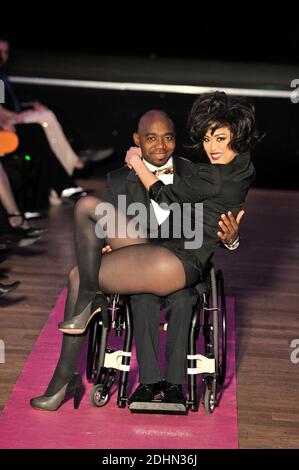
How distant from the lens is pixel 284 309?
213 inches

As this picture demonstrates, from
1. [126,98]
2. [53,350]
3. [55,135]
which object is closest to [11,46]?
[126,98]

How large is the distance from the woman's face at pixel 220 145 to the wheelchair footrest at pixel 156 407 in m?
0.94

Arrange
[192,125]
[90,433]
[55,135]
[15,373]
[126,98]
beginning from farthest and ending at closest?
[126,98]
[55,135]
[15,373]
[192,125]
[90,433]

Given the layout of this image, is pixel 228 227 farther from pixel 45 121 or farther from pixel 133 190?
pixel 45 121

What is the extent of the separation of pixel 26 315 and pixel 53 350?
60 cm

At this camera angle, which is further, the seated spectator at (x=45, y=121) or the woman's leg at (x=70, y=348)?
the seated spectator at (x=45, y=121)

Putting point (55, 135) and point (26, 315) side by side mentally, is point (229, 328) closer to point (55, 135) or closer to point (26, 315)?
point (26, 315)

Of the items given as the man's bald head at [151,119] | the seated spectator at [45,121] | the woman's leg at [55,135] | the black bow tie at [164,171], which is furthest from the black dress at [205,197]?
the woman's leg at [55,135]

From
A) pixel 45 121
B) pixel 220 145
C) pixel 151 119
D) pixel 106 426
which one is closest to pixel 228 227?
pixel 220 145

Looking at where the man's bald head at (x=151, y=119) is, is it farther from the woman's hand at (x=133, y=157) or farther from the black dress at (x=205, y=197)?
the black dress at (x=205, y=197)

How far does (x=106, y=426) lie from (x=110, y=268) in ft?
1.92

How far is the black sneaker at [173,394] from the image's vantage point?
381 cm

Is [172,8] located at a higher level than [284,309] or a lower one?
higher

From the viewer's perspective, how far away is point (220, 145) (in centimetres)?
382
